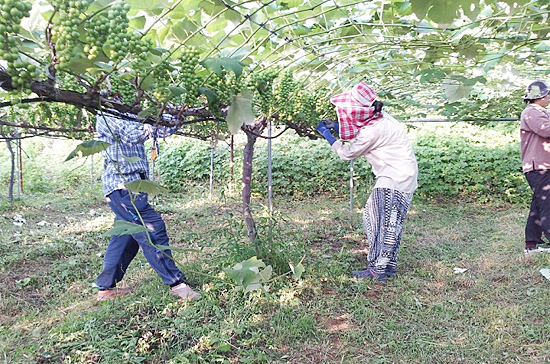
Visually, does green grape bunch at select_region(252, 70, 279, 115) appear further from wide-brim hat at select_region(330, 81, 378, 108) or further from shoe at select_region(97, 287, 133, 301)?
shoe at select_region(97, 287, 133, 301)

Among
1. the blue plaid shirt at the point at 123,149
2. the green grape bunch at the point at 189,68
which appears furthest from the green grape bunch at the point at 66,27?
the blue plaid shirt at the point at 123,149

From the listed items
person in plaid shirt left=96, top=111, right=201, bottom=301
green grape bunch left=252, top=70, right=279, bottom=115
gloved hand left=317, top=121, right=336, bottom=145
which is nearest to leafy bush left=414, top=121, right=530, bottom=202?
gloved hand left=317, top=121, right=336, bottom=145

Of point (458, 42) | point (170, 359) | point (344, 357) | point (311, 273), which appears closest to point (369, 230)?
point (311, 273)

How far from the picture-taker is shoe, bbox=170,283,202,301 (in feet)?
9.43

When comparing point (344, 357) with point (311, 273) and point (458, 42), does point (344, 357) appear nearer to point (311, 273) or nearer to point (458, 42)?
point (311, 273)

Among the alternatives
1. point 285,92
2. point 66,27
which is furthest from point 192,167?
point 66,27

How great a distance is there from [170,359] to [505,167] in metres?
6.39

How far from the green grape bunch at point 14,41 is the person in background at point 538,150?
3.82 meters

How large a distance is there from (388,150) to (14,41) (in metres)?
2.73

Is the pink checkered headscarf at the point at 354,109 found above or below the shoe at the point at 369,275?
above

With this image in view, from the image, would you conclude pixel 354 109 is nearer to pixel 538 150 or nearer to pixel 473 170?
pixel 538 150

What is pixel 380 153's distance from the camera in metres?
3.26

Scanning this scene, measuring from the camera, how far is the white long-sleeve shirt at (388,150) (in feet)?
10.5

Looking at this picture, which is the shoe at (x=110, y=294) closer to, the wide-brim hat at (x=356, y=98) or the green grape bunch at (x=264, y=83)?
the green grape bunch at (x=264, y=83)
